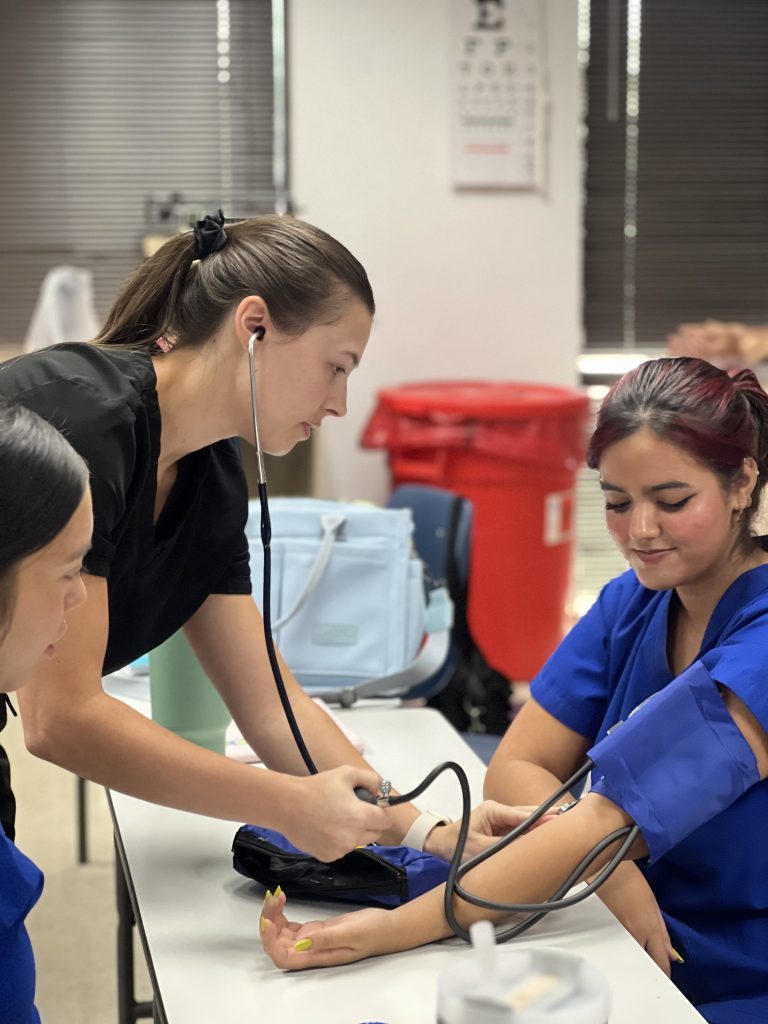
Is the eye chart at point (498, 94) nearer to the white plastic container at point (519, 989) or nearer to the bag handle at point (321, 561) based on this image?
the bag handle at point (321, 561)

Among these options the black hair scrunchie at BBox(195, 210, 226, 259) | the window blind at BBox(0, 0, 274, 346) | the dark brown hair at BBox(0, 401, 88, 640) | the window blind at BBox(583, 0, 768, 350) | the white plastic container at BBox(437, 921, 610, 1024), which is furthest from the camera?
the window blind at BBox(583, 0, 768, 350)

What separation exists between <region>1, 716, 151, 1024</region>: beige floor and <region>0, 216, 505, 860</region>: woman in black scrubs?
3.17 ft

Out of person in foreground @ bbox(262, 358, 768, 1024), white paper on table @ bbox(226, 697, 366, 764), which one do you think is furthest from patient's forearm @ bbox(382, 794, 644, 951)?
white paper on table @ bbox(226, 697, 366, 764)

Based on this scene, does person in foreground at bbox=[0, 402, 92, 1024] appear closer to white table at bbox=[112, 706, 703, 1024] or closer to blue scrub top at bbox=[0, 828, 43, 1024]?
blue scrub top at bbox=[0, 828, 43, 1024]

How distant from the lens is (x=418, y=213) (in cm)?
386

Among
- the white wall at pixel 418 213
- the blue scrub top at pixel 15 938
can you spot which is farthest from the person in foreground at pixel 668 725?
the white wall at pixel 418 213

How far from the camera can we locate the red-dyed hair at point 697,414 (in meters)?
1.32

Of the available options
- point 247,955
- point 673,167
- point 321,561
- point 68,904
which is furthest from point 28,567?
point 673,167

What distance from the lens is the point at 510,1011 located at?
722 millimetres

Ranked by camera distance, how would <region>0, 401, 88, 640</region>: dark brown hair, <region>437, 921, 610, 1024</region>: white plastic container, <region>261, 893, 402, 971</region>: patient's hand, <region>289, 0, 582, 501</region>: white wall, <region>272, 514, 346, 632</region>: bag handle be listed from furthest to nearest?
<region>289, 0, 582, 501</region>: white wall → <region>272, 514, 346, 632</region>: bag handle → <region>261, 893, 402, 971</region>: patient's hand → <region>0, 401, 88, 640</region>: dark brown hair → <region>437, 921, 610, 1024</region>: white plastic container

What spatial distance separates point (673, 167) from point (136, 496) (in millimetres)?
3379

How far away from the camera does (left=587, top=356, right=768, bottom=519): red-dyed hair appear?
1.32 meters

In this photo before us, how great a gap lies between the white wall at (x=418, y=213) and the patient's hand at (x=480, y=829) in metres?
2.65

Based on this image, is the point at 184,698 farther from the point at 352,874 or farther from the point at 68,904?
the point at 68,904
